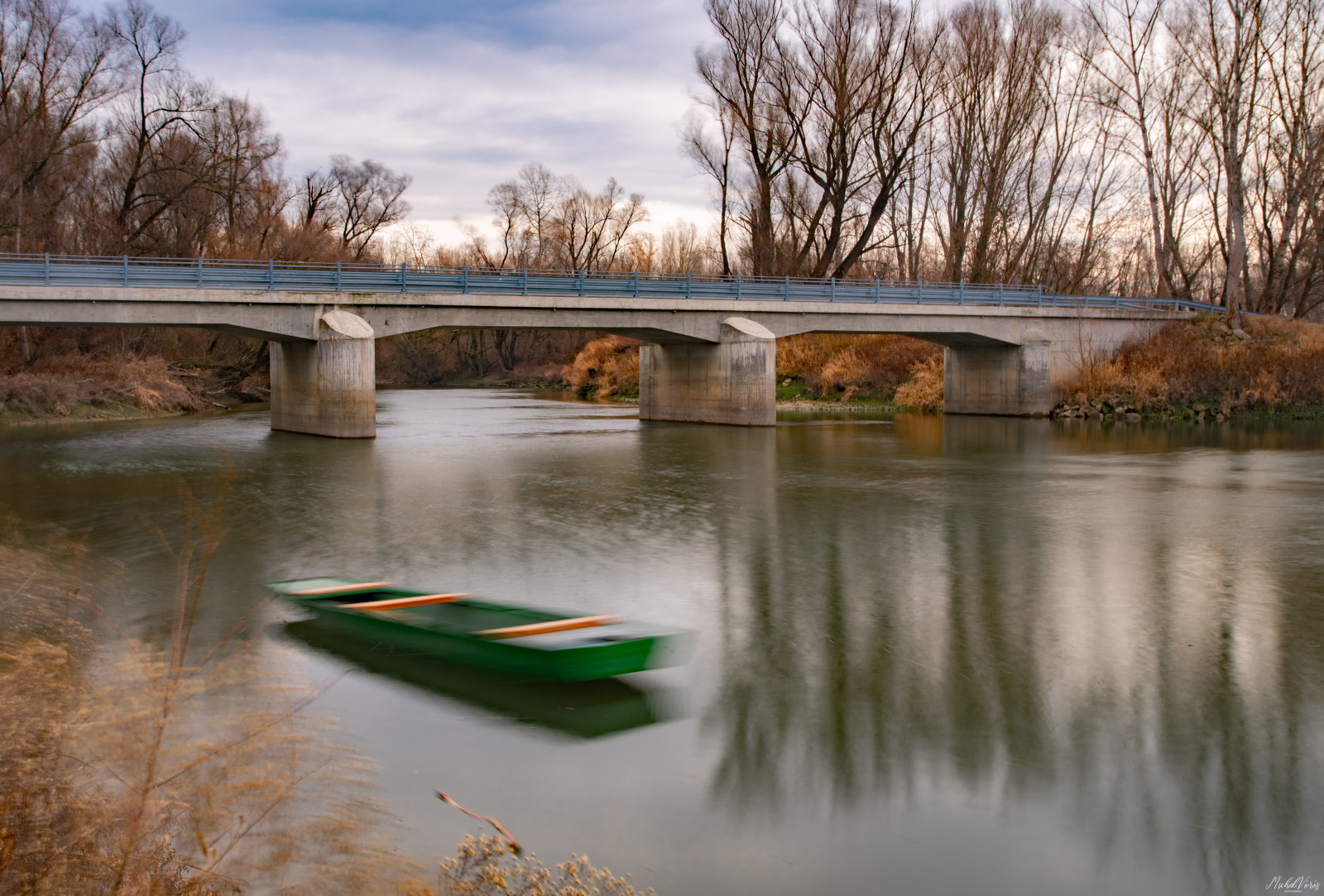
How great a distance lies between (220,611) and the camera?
1128cm

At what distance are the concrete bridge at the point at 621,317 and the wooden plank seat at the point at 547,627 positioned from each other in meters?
24.8

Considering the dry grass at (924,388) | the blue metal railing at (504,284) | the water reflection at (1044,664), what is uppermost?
the blue metal railing at (504,284)

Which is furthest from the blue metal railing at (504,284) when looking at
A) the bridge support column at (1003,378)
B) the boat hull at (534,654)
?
the boat hull at (534,654)

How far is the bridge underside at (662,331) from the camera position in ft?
98.1

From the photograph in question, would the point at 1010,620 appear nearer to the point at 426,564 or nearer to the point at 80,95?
the point at 426,564

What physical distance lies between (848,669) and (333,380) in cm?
2609

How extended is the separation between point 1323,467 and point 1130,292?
2212 inches

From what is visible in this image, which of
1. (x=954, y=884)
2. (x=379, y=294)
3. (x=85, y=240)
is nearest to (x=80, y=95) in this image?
(x=85, y=240)

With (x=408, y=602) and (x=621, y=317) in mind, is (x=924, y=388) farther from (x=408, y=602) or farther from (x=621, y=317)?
(x=408, y=602)

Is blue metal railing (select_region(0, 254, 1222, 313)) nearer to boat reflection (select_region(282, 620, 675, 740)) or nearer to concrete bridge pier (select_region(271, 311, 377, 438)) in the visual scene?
concrete bridge pier (select_region(271, 311, 377, 438))

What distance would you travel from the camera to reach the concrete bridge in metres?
29.7

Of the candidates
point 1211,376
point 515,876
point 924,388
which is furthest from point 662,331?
point 515,876

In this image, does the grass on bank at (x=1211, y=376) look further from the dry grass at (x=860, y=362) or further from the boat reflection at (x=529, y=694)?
the boat reflection at (x=529, y=694)

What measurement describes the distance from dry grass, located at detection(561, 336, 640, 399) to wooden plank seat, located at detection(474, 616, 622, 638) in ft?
182
